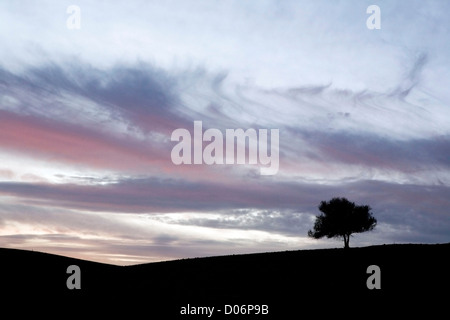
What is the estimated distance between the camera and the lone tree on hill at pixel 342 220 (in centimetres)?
8000

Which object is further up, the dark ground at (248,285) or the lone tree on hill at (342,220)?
the lone tree on hill at (342,220)

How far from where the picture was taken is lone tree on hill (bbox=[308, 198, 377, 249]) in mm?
80000

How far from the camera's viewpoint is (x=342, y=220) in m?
80.1

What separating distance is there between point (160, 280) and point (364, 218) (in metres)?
42.6

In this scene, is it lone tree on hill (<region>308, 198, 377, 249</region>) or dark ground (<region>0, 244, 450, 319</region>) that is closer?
dark ground (<region>0, 244, 450, 319</region>)

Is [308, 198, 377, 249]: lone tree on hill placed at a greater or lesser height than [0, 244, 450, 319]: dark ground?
greater

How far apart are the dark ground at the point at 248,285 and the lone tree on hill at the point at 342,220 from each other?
2058 centimetres

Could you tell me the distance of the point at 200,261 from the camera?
60.8 meters

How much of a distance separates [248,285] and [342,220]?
4039 centimetres

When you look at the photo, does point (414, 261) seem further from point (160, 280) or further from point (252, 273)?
point (160, 280)

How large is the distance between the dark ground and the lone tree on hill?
2058 centimetres

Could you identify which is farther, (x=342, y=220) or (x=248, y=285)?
(x=342, y=220)

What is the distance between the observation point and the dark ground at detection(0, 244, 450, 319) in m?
35.0
